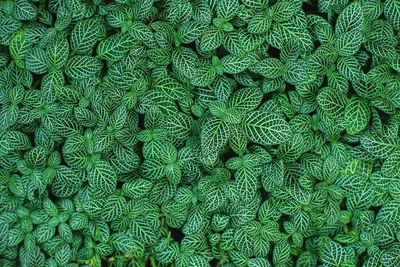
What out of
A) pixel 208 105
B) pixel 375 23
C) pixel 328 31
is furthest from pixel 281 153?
pixel 375 23

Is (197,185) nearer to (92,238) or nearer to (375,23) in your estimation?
(92,238)

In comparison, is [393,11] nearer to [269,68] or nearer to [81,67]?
[269,68]

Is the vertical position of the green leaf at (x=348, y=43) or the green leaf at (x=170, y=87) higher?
the green leaf at (x=348, y=43)

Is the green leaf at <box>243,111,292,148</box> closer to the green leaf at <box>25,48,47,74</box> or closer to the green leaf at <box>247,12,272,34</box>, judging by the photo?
the green leaf at <box>247,12,272,34</box>

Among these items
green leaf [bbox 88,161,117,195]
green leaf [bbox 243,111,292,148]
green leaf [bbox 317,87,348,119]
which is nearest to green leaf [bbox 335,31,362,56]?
green leaf [bbox 317,87,348,119]

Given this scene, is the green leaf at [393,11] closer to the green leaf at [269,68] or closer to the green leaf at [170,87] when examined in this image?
the green leaf at [269,68]

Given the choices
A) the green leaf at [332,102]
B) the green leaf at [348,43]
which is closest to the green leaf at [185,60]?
the green leaf at [332,102]

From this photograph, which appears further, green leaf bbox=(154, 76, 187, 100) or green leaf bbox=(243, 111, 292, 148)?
green leaf bbox=(154, 76, 187, 100)

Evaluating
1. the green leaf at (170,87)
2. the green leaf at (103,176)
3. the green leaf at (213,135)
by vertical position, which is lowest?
the green leaf at (103,176)
